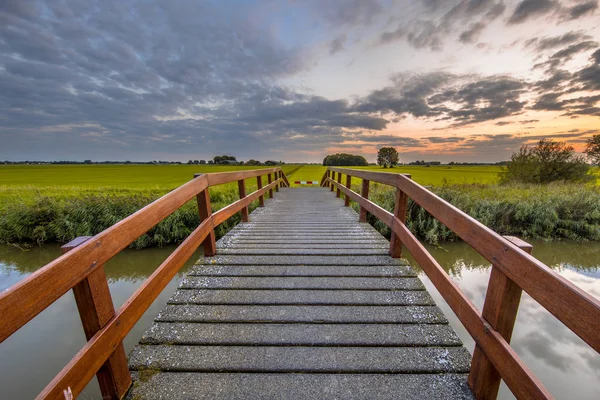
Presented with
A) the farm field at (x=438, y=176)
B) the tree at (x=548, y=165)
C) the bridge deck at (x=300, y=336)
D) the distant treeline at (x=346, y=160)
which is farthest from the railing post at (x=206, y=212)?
the distant treeline at (x=346, y=160)

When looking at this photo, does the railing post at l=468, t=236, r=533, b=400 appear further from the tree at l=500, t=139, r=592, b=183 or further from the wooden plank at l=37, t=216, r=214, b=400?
the tree at l=500, t=139, r=592, b=183

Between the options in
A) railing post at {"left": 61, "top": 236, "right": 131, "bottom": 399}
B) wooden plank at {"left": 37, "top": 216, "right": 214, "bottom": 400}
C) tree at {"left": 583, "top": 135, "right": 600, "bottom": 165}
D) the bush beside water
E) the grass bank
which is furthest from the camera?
tree at {"left": 583, "top": 135, "right": 600, "bottom": 165}


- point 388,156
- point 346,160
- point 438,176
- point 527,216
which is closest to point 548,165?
point 438,176

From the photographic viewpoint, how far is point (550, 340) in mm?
3506

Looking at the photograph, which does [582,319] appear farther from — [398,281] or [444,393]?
[398,281]

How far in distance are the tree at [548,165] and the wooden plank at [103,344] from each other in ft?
72.9

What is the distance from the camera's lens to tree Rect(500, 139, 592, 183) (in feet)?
53.0

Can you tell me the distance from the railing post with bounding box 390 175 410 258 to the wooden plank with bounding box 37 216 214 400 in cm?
246

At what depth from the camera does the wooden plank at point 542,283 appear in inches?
33.9

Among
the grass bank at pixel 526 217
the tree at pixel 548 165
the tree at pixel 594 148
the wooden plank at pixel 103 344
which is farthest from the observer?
the tree at pixel 594 148

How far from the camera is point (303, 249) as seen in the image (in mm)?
3486

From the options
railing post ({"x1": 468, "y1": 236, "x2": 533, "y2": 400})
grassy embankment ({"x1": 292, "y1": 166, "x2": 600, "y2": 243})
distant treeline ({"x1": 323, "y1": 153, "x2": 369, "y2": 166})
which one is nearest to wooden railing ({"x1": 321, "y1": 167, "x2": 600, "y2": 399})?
railing post ({"x1": 468, "y1": 236, "x2": 533, "y2": 400})

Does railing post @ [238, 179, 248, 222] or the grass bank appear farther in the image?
the grass bank

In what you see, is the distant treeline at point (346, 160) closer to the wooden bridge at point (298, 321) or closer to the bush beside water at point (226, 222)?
the bush beside water at point (226, 222)
